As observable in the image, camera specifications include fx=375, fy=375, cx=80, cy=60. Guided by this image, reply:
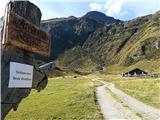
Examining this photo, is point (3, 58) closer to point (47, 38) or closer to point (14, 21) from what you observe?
point (14, 21)

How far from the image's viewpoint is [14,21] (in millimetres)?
5965

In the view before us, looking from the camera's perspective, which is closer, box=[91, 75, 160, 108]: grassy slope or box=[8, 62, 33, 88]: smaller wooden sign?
box=[8, 62, 33, 88]: smaller wooden sign

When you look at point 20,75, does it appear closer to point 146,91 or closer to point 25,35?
point 25,35

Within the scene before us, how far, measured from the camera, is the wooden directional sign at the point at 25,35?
19.1ft

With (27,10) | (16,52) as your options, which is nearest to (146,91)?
(27,10)

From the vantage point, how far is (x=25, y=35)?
6.35m

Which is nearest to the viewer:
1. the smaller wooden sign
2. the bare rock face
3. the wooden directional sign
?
the wooden directional sign

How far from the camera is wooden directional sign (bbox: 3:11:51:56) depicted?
582 cm

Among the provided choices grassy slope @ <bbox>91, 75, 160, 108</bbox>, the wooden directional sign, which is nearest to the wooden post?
the wooden directional sign

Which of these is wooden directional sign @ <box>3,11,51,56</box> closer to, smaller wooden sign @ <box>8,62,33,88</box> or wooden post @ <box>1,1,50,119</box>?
wooden post @ <box>1,1,50,119</box>

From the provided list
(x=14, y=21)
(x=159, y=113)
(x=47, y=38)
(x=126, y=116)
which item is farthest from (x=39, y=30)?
(x=159, y=113)

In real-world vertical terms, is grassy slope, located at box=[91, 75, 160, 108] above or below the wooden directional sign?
below

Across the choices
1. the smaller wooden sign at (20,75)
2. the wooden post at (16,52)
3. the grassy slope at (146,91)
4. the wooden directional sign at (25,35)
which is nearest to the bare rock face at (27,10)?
the wooden post at (16,52)

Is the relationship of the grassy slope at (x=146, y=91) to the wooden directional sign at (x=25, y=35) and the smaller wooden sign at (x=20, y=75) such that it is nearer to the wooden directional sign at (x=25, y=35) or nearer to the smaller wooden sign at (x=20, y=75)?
the wooden directional sign at (x=25, y=35)
